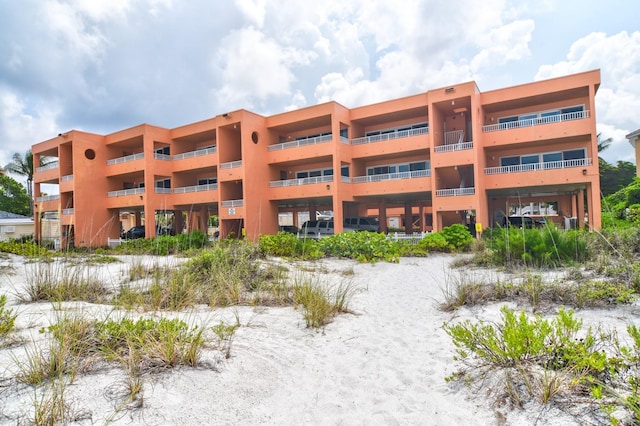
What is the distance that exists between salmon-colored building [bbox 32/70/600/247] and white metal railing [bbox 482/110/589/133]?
0.21 ft

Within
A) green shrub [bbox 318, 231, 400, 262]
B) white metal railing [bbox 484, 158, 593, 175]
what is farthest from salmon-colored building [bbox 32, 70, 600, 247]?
green shrub [bbox 318, 231, 400, 262]

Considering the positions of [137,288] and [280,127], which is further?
[280,127]

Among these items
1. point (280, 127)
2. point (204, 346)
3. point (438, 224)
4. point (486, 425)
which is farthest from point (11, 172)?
point (486, 425)

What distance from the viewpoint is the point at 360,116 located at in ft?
84.9

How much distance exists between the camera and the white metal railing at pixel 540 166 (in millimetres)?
20094

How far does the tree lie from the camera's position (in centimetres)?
4550

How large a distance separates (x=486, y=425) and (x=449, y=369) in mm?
1087

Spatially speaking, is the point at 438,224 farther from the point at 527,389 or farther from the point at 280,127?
the point at 527,389

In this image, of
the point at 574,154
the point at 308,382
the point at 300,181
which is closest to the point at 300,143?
the point at 300,181

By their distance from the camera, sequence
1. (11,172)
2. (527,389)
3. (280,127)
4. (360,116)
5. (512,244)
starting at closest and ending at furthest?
(527,389)
(512,244)
(360,116)
(280,127)
(11,172)

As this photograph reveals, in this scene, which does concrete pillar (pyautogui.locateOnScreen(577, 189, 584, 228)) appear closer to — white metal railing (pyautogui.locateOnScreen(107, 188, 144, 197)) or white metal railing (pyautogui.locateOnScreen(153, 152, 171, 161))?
white metal railing (pyautogui.locateOnScreen(153, 152, 171, 161))

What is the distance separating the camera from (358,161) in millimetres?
27000

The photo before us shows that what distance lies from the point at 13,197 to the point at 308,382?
57930 mm

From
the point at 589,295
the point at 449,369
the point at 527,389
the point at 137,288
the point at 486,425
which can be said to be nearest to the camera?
the point at 486,425
